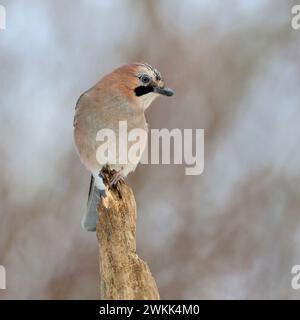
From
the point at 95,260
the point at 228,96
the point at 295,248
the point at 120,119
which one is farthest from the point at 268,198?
the point at 120,119

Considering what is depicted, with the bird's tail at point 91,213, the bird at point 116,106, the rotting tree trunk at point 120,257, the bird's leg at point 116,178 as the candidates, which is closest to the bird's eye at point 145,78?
the bird at point 116,106

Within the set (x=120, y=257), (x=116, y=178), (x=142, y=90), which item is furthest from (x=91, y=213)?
(x=120, y=257)

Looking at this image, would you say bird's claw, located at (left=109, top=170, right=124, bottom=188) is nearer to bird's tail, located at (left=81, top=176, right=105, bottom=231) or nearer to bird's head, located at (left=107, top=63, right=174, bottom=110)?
bird's tail, located at (left=81, top=176, right=105, bottom=231)

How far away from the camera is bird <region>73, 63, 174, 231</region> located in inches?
182

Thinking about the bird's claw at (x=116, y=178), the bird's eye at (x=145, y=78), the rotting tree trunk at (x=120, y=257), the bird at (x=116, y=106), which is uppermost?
the bird's eye at (x=145, y=78)

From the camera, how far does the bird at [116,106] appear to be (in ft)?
15.2

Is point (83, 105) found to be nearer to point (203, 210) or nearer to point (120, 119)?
point (120, 119)

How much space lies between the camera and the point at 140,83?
186 inches

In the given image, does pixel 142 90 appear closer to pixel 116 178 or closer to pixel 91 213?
pixel 116 178

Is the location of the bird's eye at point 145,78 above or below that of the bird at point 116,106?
above

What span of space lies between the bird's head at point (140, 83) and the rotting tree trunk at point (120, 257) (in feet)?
3.38

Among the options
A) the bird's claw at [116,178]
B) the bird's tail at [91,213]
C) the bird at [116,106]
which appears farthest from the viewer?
the bird's tail at [91,213]

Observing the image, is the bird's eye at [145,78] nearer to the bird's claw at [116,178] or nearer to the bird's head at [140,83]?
the bird's head at [140,83]

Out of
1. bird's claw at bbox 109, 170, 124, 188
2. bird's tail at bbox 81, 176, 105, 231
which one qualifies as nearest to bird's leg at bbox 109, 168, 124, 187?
bird's claw at bbox 109, 170, 124, 188
